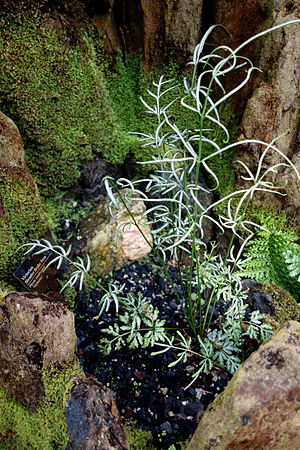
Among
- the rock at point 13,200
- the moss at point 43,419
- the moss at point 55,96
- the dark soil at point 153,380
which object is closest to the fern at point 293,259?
the dark soil at point 153,380

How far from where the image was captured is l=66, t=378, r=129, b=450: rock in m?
1.50

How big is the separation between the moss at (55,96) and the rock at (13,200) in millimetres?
385

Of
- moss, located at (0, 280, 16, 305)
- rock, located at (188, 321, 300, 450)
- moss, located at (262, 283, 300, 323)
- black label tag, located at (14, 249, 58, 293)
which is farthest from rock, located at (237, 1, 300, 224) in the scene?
moss, located at (0, 280, 16, 305)

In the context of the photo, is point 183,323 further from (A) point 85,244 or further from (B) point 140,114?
(B) point 140,114

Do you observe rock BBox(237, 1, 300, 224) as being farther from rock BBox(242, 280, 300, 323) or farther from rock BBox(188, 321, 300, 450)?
rock BBox(188, 321, 300, 450)

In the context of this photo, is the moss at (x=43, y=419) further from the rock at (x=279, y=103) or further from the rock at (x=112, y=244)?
the rock at (x=279, y=103)

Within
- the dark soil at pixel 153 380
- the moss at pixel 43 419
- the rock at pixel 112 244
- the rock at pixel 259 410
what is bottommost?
the dark soil at pixel 153 380

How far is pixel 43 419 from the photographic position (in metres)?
1.71

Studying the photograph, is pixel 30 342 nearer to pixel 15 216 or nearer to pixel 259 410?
pixel 15 216

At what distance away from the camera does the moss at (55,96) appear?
2330 mm

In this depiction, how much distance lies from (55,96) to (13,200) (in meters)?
0.83

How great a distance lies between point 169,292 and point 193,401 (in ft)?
2.32

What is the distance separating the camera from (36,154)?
2.60 meters

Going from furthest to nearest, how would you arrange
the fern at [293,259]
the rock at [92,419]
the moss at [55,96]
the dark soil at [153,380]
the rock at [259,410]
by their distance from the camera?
1. the fern at [293,259]
2. the moss at [55,96]
3. the dark soil at [153,380]
4. the rock at [92,419]
5. the rock at [259,410]
